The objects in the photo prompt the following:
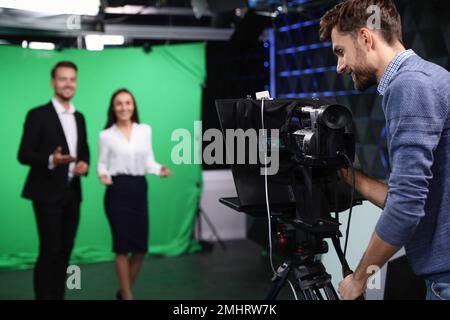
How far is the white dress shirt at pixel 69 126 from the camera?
352 cm

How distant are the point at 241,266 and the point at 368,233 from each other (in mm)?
2167

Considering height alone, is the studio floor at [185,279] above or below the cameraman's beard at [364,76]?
below

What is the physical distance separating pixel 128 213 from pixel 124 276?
424 mm

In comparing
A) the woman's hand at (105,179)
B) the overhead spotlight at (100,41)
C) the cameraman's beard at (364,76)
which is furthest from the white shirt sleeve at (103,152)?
the cameraman's beard at (364,76)

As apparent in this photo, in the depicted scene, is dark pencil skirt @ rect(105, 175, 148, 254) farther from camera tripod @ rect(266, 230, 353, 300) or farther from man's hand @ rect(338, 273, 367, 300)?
man's hand @ rect(338, 273, 367, 300)

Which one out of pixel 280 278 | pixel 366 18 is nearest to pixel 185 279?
pixel 280 278

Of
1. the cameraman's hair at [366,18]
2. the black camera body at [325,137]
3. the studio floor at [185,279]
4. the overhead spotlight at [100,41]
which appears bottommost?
the studio floor at [185,279]

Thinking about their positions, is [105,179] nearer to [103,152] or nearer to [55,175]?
[103,152]

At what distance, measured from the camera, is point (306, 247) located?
1.67 metres

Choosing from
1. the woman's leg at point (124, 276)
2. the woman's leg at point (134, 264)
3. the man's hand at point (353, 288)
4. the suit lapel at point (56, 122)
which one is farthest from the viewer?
the woman's leg at point (134, 264)

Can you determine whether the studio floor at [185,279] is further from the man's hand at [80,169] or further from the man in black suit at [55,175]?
the man's hand at [80,169]

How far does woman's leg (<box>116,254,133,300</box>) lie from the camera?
3.63 meters

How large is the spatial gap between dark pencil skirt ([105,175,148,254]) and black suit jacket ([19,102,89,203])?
32 cm

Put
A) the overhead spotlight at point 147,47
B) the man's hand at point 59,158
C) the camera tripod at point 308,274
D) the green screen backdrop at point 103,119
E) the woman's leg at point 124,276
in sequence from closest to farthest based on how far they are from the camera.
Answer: the camera tripod at point 308,274 → the man's hand at point 59,158 → the woman's leg at point 124,276 → the green screen backdrop at point 103,119 → the overhead spotlight at point 147,47
